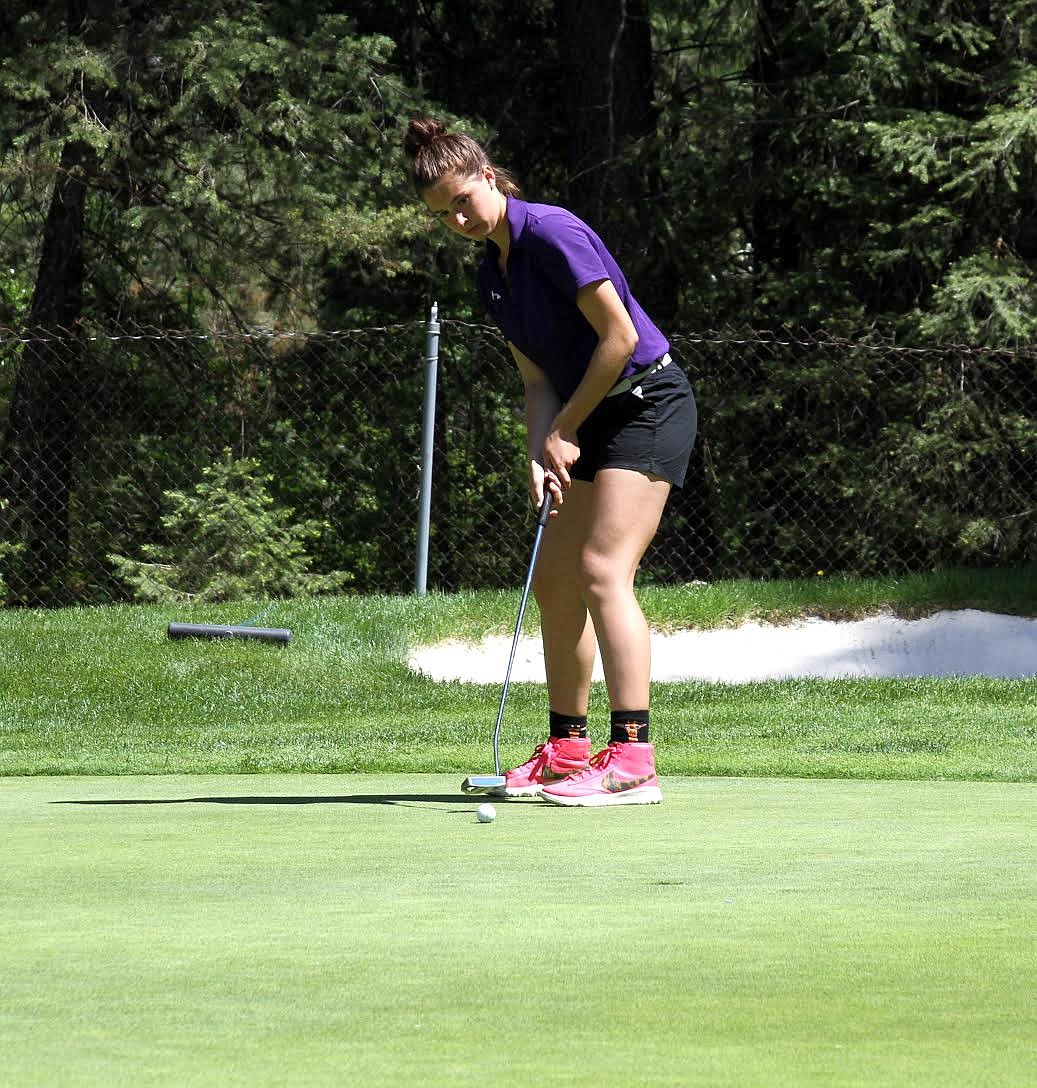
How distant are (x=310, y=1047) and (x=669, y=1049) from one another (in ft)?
1.09

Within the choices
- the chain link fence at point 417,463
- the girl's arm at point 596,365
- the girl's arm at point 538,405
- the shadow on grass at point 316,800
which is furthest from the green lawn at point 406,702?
the chain link fence at point 417,463

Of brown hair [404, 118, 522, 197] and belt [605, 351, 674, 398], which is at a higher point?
brown hair [404, 118, 522, 197]

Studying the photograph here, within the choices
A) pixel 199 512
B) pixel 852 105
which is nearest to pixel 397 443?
pixel 199 512

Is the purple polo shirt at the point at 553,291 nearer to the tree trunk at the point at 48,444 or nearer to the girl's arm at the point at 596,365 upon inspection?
the girl's arm at the point at 596,365

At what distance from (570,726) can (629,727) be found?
0.30 m

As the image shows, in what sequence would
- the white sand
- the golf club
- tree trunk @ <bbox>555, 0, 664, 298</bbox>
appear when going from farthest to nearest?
1. tree trunk @ <bbox>555, 0, 664, 298</bbox>
2. the white sand
3. the golf club

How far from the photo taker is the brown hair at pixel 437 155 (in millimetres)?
4250

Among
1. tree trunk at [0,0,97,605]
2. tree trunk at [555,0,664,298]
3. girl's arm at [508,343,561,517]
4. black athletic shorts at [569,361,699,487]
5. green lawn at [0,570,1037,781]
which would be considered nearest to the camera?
black athletic shorts at [569,361,699,487]

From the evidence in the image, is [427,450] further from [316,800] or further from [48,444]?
[316,800]

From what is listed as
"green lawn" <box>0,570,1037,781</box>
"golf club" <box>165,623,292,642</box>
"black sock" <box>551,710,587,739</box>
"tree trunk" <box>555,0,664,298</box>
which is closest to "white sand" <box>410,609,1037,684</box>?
"green lawn" <box>0,570,1037,781</box>

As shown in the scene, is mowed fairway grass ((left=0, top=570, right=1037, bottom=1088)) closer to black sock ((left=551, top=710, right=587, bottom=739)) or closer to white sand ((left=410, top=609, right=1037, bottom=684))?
black sock ((left=551, top=710, right=587, bottom=739))

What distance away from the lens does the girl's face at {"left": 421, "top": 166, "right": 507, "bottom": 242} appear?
168 inches

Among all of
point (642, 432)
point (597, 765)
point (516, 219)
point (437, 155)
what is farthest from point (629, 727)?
point (437, 155)

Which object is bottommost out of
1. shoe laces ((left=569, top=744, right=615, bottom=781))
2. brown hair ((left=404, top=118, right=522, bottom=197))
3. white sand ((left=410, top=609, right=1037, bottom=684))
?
white sand ((left=410, top=609, right=1037, bottom=684))
